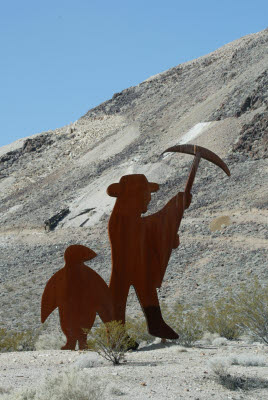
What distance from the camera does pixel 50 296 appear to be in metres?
15.5

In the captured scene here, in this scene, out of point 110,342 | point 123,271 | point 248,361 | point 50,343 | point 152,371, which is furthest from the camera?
point 50,343

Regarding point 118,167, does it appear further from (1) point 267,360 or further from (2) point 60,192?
(1) point 267,360

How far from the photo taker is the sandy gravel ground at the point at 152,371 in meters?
10.3

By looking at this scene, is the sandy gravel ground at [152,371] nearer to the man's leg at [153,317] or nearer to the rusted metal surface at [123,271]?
the man's leg at [153,317]

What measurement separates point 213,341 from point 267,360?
338cm

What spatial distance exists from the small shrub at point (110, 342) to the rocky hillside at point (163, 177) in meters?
10.7

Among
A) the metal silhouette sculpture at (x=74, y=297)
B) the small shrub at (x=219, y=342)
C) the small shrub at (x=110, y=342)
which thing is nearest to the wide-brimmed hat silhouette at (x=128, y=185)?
the metal silhouette sculpture at (x=74, y=297)

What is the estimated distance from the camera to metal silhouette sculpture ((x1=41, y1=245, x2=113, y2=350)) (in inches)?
606

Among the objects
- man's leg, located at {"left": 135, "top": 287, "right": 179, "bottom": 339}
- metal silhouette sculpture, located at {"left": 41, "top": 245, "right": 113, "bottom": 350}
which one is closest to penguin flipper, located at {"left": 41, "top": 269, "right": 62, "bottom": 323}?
metal silhouette sculpture, located at {"left": 41, "top": 245, "right": 113, "bottom": 350}

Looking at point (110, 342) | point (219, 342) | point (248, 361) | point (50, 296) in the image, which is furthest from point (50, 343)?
point (248, 361)

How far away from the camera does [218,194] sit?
3909 cm

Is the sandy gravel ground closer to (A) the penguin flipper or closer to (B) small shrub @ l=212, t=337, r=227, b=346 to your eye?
(B) small shrub @ l=212, t=337, r=227, b=346

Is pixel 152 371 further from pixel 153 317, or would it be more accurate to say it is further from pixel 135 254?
pixel 135 254

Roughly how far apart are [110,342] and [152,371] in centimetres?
192
